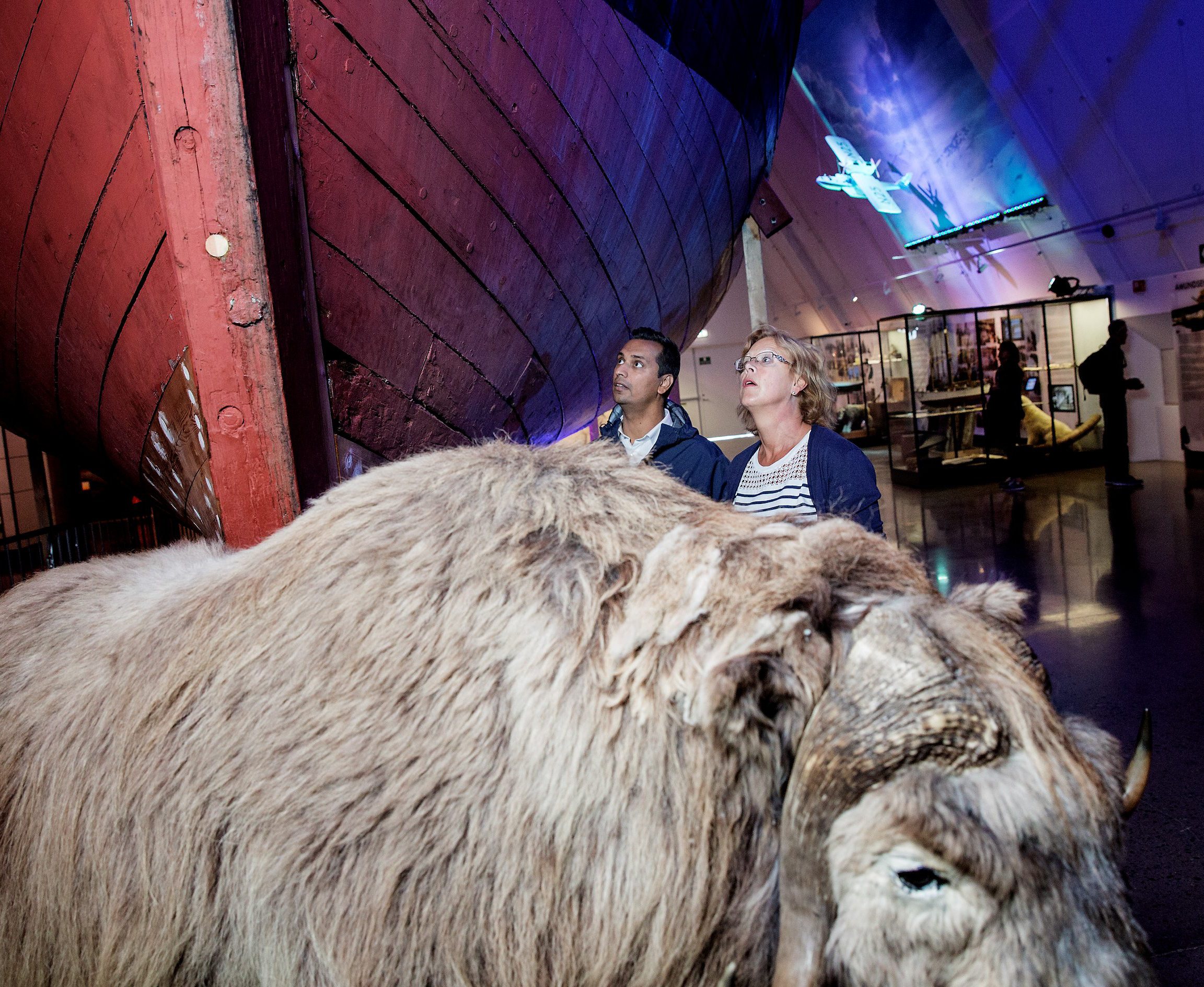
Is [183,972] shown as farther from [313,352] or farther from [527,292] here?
[527,292]

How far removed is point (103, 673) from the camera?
1.13 metres

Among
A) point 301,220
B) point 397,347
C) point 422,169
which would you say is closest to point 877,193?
point 422,169

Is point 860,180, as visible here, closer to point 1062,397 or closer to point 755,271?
point 1062,397

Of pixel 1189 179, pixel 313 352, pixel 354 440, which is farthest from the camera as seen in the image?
pixel 1189 179

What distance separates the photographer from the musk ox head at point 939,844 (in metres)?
0.81

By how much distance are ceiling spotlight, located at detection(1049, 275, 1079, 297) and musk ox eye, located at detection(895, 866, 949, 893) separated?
12.5 metres

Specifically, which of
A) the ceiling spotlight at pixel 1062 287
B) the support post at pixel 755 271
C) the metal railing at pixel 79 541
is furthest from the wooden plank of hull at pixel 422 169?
the ceiling spotlight at pixel 1062 287

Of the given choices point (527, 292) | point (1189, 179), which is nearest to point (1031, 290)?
point (1189, 179)

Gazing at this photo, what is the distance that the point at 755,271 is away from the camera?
751 centimetres

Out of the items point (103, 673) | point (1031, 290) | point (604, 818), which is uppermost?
point (1031, 290)

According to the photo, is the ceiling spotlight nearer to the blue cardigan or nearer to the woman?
the woman

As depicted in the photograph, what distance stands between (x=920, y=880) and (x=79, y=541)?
20.5ft

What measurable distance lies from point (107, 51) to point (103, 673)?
1448 millimetres

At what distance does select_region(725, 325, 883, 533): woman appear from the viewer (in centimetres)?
235
